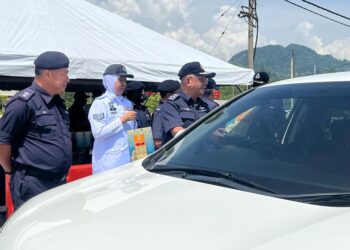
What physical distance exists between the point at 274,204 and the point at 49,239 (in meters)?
0.90

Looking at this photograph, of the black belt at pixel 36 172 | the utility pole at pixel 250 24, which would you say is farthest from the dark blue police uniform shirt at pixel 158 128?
the utility pole at pixel 250 24

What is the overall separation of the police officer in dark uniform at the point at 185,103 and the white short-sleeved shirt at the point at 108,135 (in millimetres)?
432

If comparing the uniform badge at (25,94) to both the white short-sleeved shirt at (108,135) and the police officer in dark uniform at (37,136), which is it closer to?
the police officer in dark uniform at (37,136)

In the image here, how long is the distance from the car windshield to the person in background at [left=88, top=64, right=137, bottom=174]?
1.24 m

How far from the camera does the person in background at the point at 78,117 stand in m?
8.13

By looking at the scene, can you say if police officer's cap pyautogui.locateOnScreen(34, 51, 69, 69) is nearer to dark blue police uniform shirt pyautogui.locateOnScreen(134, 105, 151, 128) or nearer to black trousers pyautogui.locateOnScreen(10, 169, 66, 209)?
black trousers pyautogui.locateOnScreen(10, 169, 66, 209)

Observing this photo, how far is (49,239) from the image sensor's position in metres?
1.81

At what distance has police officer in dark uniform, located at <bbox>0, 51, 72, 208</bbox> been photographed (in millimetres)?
3277

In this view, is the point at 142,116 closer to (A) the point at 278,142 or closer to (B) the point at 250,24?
(A) the point at 278,142

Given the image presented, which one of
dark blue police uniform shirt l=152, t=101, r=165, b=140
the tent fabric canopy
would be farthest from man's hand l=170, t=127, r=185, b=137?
the tent fabric canopy

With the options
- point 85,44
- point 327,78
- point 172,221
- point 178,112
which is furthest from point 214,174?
point 85,44

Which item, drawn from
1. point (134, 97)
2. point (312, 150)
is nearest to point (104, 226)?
point (312, 150)

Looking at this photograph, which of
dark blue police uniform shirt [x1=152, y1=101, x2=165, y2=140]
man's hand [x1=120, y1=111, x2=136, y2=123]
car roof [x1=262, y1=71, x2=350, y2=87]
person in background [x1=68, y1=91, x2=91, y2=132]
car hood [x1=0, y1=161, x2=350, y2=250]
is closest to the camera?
car hood [x1=0, y1=161, x2=350, y2=250]

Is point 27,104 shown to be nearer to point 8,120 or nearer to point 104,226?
point 8,120
